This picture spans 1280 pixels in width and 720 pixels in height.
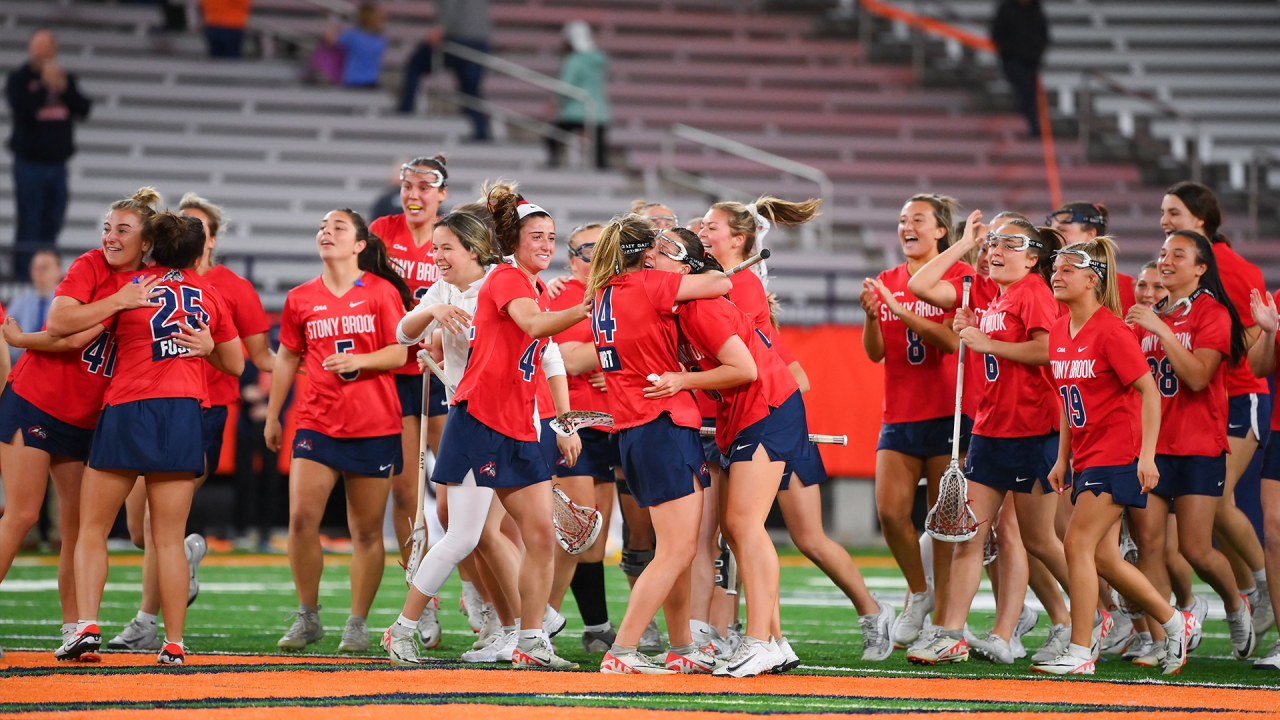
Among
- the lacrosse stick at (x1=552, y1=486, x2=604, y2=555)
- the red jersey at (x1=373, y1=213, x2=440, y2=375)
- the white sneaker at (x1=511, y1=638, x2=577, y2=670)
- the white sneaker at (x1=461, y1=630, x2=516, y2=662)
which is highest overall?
the red jersey at (x1=373, y1=213, x2=440, y2=375)

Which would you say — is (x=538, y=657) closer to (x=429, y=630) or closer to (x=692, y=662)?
(x=692, y=662)

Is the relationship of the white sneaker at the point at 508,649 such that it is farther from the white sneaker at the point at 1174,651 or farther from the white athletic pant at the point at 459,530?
the white sneaker at the point at 1174,651

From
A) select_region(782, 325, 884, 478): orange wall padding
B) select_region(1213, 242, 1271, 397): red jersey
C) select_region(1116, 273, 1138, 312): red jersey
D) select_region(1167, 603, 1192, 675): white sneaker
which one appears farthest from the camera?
select_region(782, 325, 884, 478): orange wall padding

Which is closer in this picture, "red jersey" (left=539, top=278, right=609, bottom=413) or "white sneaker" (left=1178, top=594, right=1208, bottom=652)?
"white sneaker" (left=1178, top=594, right=1208, bottom=652)

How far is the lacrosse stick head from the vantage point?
6949 mm

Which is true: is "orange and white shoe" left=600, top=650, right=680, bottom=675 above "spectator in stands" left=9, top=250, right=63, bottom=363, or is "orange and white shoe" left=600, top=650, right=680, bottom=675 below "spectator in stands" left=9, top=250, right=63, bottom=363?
below

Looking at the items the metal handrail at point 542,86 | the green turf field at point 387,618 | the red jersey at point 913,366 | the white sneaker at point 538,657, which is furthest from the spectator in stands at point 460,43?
the white sneaker at point 538,657

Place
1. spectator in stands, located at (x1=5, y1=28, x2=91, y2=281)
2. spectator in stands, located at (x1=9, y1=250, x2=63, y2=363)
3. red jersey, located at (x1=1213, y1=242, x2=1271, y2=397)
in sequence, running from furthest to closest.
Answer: spectator in stands, located at (x1=5, y1=28, x2=91, y2=281) < spectator in stands, located at (x1=9, y1=250, x2=63, y2=363) < red jersey, located at (x1=1213, y1=242, x2=1271, y2=397)

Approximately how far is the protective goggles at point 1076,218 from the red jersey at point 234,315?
13.9 ft

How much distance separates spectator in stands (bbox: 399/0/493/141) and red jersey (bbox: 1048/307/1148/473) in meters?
12.2

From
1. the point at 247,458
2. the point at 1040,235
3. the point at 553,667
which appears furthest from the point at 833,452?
the point at 553,667

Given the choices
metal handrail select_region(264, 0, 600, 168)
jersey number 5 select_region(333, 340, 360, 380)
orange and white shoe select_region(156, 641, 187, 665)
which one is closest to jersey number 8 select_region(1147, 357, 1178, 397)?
jersey number 5 select_region(333, 340, 360, 380)

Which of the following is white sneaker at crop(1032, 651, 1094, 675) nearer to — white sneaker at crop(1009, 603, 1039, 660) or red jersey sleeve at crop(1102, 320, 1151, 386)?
white sneaker at crop(1009, 603, 1039, 660)

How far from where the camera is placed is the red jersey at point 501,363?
6406mm
